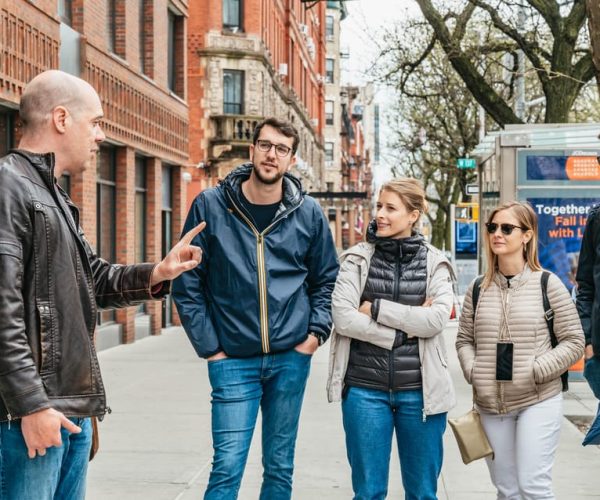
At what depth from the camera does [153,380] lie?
40.1 feet

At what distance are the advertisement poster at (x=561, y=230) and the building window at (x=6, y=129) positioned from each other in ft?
21.2

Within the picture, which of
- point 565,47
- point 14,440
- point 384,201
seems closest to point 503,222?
point 384,201

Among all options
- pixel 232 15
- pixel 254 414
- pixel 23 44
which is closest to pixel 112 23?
pixel 23 44

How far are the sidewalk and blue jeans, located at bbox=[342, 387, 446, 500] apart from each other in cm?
173

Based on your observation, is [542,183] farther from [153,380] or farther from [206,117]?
[206,117]

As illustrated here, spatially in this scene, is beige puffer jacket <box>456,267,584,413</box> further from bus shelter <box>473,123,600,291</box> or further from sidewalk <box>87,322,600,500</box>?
bus shelter <box>473,123,600,291</box>

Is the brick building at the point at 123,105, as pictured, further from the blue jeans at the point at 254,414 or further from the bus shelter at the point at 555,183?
the blue jeans at the point at 254,414

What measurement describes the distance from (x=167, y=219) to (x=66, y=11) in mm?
7231

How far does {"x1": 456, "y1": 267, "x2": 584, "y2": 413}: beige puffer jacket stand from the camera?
15.2 feet

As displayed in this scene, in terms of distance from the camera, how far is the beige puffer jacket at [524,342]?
4.64 m

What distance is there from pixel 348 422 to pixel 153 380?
7.90m

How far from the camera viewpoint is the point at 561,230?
10750mm

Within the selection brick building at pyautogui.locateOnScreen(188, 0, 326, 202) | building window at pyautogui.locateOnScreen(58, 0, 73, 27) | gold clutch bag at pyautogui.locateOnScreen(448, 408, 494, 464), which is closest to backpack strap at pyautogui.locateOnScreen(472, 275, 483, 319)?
gold clutch bag at pyautogui.locateOnScreen(448, 408, 494, 464)

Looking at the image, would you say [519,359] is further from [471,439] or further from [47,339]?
[47,339]
